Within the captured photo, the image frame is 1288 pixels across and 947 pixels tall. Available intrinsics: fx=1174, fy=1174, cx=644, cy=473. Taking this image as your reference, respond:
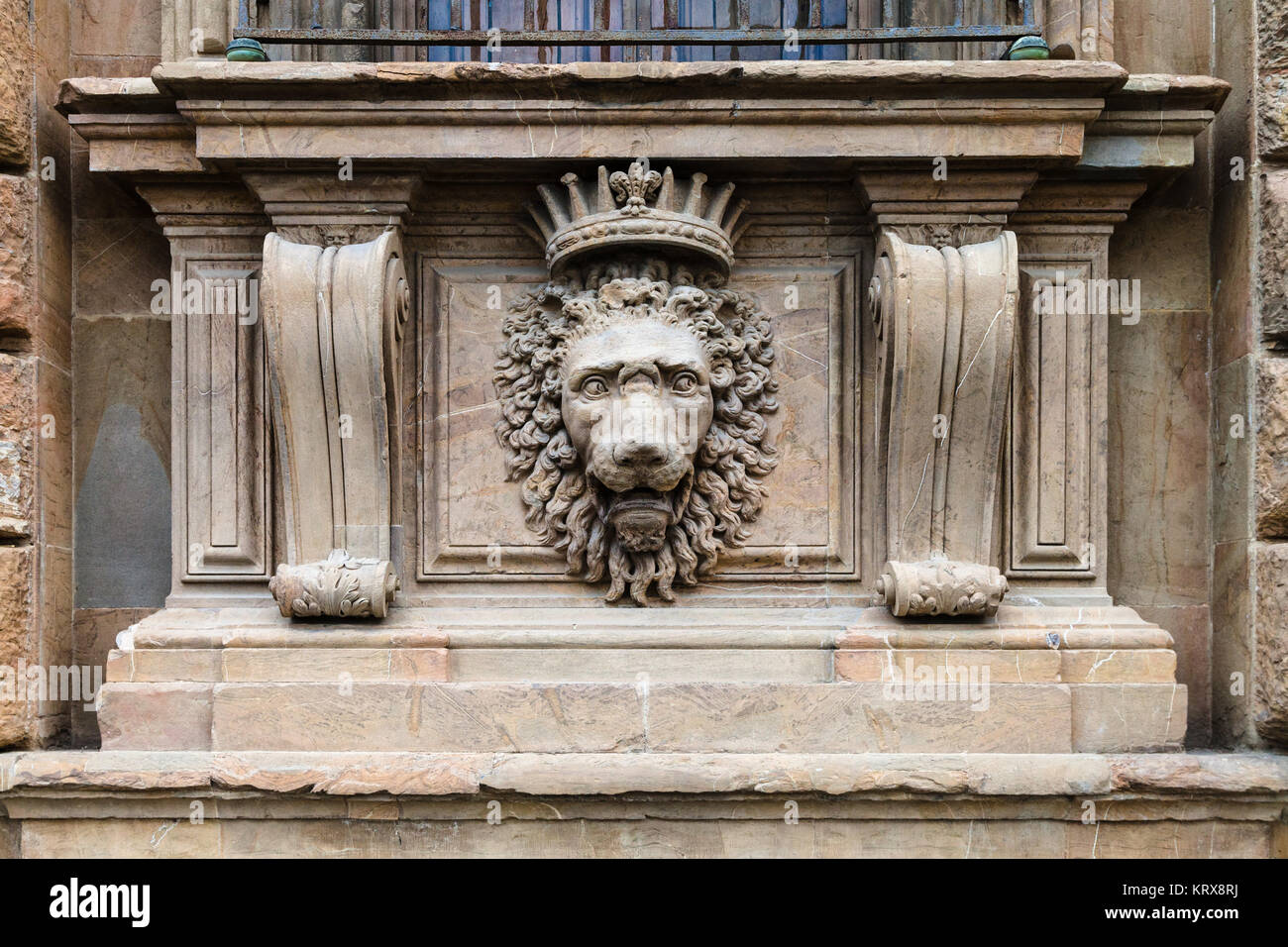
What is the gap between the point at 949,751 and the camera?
146 inches

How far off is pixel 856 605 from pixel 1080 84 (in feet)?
6.01

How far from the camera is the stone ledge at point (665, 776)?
3.56m

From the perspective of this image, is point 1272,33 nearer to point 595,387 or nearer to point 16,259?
point 595,387

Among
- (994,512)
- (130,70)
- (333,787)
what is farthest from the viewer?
(130,70)

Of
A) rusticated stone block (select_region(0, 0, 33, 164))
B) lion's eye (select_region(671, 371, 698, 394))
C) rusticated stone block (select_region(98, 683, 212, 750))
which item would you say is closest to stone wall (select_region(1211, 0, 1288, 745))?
lion's eye (select_region(671, 371, 698, 394))

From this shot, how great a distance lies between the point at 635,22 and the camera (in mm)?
4410

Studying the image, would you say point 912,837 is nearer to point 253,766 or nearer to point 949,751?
point 949,751

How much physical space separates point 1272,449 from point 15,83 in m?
4.31

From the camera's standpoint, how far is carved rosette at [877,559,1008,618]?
12.2 feet

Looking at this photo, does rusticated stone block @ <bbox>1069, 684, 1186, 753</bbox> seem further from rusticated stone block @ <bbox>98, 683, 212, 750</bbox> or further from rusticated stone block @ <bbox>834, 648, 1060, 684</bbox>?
rusticated stone block @ <bbox>98, 683, 212, 750</bbox>

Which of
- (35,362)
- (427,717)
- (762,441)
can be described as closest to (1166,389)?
(762,441)

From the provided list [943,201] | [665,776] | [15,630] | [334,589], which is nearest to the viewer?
[665,776]

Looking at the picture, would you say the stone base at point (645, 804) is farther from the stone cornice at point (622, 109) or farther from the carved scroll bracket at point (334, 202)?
the stone cornice at point (622, 109)
